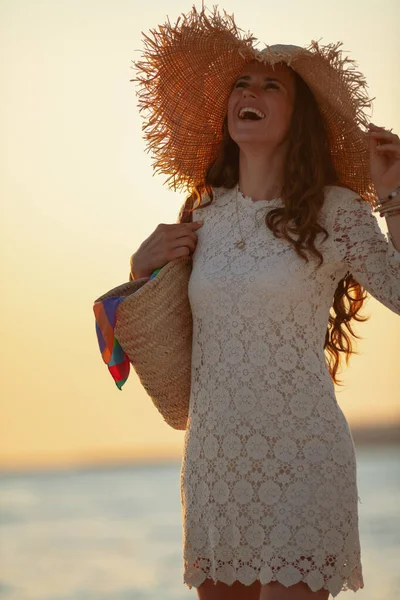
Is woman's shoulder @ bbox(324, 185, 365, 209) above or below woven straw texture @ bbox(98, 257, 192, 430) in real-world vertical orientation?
above

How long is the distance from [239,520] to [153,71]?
1172 mm

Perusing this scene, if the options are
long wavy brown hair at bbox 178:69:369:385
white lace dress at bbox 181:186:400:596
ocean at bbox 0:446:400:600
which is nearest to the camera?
white lace dress at bbox 181:186:400:596

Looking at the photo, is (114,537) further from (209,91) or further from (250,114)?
(250,114)

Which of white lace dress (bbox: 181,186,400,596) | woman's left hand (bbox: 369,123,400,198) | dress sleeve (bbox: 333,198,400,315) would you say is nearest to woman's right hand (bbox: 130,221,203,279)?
white lace dress (bbox: 181,186,400,596)

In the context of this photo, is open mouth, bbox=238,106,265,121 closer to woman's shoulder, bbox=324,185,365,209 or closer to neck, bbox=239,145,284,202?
neck, bbox=239,145,284,202

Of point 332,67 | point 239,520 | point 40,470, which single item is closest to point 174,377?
point 239,520

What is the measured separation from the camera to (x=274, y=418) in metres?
2.70

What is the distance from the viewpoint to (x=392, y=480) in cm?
1014

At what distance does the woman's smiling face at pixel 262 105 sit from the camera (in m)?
2.92

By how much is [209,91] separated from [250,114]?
266 mm

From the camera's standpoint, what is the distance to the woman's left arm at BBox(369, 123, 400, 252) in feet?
8.79

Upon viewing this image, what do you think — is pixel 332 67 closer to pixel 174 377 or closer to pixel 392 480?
pixel 174 377

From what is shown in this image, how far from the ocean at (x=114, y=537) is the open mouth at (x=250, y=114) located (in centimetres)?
292

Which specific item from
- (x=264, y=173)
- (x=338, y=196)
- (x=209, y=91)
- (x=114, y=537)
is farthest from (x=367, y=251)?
(x=114, y=537)
